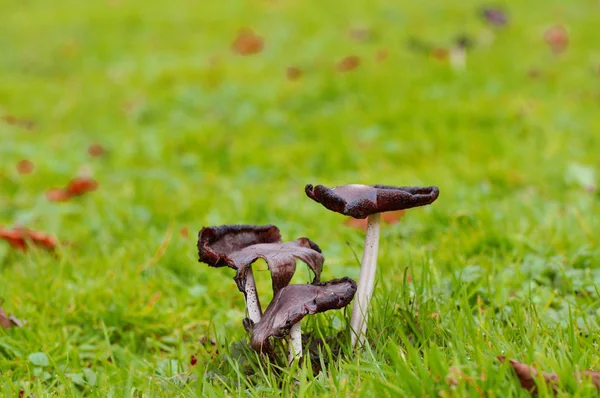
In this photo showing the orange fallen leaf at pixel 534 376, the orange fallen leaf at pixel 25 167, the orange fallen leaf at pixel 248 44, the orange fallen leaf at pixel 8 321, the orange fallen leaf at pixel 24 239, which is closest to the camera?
the orange fallen leaf at pixel 534 376

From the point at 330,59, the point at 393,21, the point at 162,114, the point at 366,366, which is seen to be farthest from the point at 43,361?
the point at 393,21

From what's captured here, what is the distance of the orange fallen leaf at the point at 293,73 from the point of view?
29.6 feet

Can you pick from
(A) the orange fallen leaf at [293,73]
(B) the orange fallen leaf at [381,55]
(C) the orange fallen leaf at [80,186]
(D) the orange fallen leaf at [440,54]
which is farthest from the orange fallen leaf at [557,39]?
(C) the orange fallen leaf at [80,186]

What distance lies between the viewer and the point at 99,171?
6371 millimetres

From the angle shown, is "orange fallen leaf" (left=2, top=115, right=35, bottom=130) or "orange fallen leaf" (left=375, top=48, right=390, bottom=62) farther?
"orange fallen leaf" (left=375, top=48, right=390, bottom=62)

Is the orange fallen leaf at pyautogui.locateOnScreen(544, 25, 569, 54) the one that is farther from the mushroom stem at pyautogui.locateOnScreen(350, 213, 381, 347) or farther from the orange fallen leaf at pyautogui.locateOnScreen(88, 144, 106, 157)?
the mushroom stem at pyautogui.locateOnScreen(350, 213, 381, 347)

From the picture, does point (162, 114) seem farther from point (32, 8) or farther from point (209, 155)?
point (32, 8)

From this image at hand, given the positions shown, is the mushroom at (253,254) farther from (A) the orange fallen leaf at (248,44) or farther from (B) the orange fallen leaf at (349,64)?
(A) the orange fallen leaf at (248,44)

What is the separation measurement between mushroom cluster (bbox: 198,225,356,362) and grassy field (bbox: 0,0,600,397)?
0.20m

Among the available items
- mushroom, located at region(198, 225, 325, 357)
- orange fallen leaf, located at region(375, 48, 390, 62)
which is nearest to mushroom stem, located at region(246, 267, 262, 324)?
mushroom, located at region(198, 225, 325, 357)

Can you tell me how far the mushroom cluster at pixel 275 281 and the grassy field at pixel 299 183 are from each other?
0.67ft

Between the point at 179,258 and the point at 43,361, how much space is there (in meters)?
1.19

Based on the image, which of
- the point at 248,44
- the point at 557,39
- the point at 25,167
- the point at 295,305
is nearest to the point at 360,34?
the point at 248,44

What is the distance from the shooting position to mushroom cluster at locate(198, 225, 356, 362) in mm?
2127
